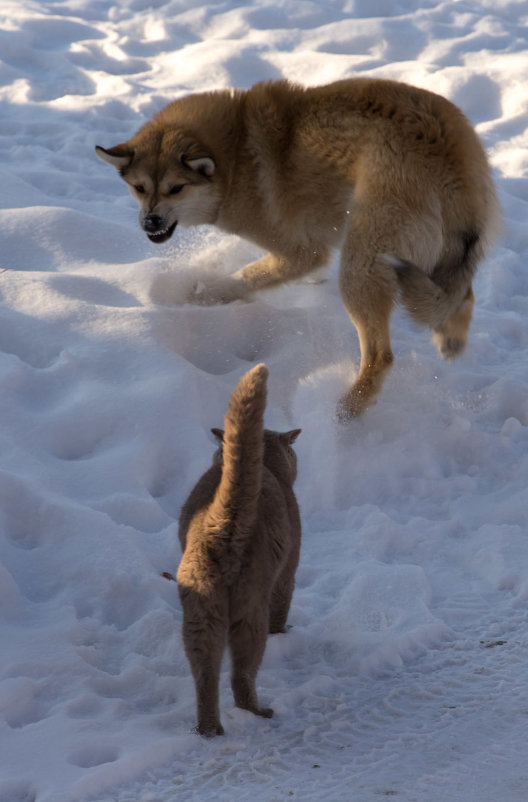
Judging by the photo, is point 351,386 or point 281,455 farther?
point 351,386

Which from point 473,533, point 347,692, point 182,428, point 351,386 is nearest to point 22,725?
point 347,692

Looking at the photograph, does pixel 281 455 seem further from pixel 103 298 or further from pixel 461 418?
pixel 103 298

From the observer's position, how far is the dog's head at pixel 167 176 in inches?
196

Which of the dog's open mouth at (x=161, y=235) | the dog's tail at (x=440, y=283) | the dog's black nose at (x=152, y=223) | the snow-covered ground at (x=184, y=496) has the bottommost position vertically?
the snow-covered ground at (x=184, y=496)

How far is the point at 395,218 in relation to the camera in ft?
14.4

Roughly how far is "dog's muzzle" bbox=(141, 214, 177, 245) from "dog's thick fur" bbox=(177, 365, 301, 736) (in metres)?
2.87

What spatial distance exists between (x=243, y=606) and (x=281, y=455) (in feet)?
2.57

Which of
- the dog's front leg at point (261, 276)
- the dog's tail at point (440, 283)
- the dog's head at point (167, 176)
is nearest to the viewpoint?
the dog's tail at point (440, 283)

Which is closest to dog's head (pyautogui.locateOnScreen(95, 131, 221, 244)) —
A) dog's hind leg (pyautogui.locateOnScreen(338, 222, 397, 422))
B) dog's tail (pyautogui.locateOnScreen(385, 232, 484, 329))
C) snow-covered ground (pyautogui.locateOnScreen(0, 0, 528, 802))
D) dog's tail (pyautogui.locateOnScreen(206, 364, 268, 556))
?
snow-covered ground (pyautogui.locateOnScreen(0, 0, 528, 802))

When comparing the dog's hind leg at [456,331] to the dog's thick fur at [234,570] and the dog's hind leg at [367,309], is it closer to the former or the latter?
the dog's hind leg at [367,309]

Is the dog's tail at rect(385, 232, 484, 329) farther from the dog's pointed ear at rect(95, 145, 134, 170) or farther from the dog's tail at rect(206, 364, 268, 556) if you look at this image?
the dog's tail at rect(206, 364, 268, 556)

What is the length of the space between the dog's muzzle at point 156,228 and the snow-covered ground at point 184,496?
177 mm

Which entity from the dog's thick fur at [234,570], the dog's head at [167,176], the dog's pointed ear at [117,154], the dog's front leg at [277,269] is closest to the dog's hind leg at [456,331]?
the dog's front leg at [277,269]

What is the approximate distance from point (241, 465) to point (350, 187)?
8.36ft
